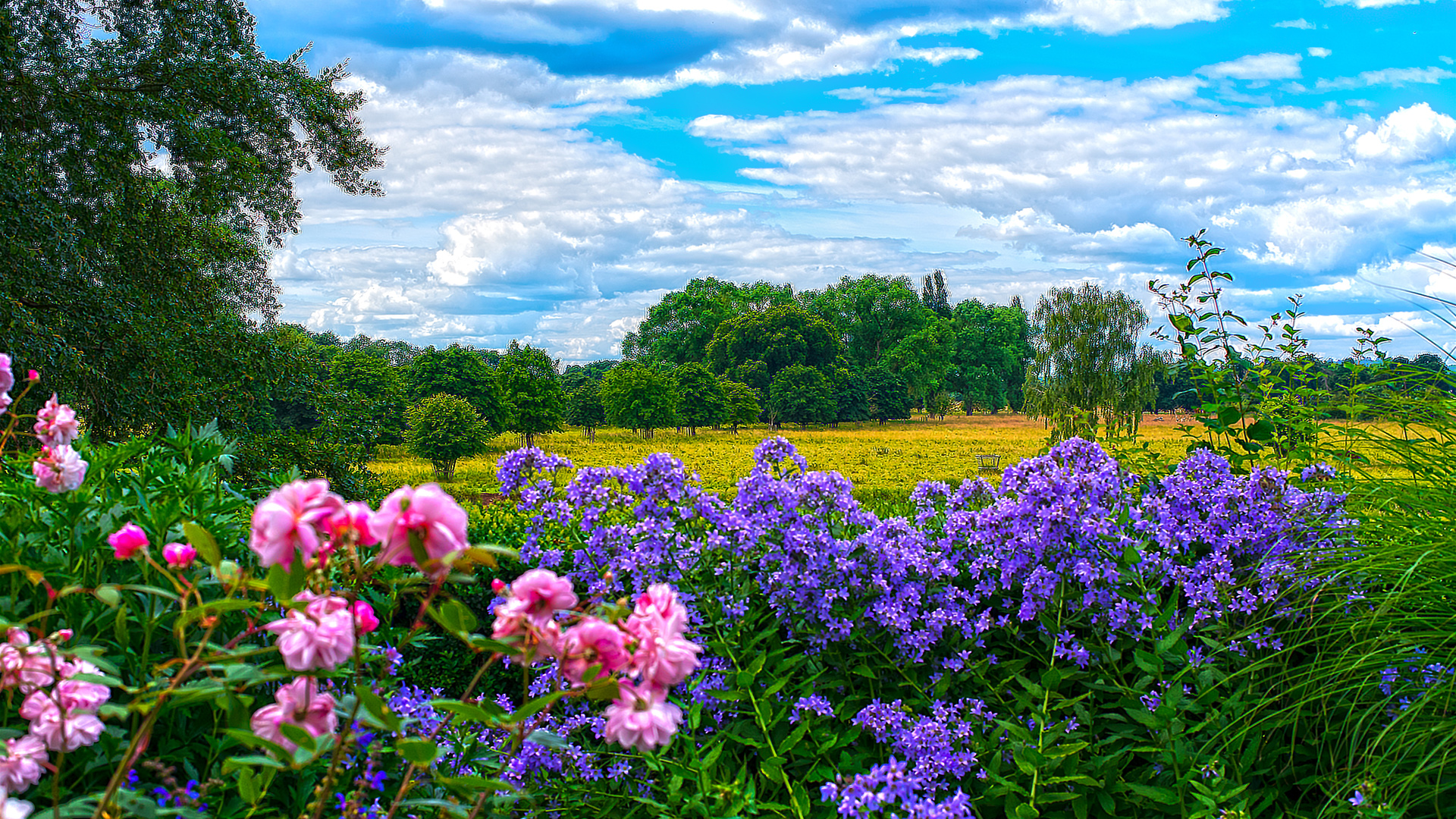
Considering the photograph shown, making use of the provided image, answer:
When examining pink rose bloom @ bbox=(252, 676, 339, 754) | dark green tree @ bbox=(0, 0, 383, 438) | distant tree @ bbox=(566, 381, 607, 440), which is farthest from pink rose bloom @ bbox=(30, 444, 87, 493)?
distant tree @ bbox=(566, 381, 607, 440)

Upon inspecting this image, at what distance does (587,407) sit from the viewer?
46.8 metres

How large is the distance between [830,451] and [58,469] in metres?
34.7

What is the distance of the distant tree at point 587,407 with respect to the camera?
46.6 meters

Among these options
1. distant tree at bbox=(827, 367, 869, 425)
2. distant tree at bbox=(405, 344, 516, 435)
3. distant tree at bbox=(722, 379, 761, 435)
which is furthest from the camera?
distant tree at bbox=(827, 367, 869, 425)

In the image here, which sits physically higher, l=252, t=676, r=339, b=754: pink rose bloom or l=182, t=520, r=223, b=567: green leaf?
l=182, t=520, r=223, b=567: green leaf

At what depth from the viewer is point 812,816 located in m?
2.64

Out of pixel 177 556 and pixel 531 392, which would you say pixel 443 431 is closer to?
pixel 531 392

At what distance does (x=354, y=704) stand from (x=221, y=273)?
1496 cm

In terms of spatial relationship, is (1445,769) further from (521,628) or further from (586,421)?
(586,421)

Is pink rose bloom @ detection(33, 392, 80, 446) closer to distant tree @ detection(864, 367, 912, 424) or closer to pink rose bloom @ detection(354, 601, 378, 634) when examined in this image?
pink rose bloom @ detection(354, 601, 378, 634)

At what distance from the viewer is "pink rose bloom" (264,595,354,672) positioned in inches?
45.6

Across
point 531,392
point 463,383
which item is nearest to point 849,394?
point 531,392

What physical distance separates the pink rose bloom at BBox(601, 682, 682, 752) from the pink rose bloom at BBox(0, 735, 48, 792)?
1.02m

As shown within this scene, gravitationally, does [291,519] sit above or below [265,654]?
above
